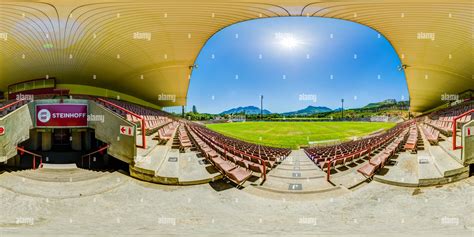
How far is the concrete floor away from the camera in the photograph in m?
1.95

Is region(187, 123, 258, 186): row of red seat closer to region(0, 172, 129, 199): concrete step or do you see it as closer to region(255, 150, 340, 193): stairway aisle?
region(255, 150, 340, 193): stairway aisle

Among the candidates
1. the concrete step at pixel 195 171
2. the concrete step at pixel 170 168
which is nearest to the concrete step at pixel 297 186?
the concrete step at pixel 195 171

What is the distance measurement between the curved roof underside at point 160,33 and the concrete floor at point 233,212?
488cm

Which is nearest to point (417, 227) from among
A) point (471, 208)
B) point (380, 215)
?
point (380, 215)

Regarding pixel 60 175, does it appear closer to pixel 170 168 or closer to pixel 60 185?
pixel 60 185

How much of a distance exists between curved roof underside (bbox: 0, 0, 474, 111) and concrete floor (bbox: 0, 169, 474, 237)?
488cm

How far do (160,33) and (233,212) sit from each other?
8.05 m

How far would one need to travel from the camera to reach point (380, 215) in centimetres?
201

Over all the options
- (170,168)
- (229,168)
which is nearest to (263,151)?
(229,168)

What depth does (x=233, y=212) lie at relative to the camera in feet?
7.04

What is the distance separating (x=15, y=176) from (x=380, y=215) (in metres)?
4.43

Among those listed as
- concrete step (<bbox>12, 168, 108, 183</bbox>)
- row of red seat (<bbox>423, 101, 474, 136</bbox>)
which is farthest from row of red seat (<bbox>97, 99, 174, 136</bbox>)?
row of red seat (<bbox>423, 101, 474, 136</bbox>)

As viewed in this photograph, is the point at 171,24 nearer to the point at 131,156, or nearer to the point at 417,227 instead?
the point at 131,156

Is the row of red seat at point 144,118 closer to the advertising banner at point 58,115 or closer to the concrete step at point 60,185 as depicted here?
the advertising banner at point 58,115
